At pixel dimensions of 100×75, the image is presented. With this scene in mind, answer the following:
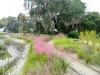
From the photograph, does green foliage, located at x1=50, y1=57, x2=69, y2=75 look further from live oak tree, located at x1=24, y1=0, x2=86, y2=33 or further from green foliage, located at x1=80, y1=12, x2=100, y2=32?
green foliage, located at x1=80, y1=12, x2=100, y2=32

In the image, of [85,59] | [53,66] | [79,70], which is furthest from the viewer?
[85,59]

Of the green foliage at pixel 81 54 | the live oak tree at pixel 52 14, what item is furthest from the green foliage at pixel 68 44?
the live oak tree at pixel 52 14

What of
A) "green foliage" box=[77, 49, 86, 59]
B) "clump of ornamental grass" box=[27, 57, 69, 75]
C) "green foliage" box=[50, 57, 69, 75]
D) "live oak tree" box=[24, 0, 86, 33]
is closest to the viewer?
"clump of ornamental grass" box=[27, 57, 69, 75]

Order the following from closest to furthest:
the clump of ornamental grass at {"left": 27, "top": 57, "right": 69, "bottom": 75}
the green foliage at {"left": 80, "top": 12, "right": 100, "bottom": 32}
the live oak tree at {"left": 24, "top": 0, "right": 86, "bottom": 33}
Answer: the clump of ornamental grass at {"left": 27, "top": 57, "right": 69, "bottom": 75} < the live oak tree at {"left": 24, "top": 0, "right": 86, "bottom": 33} < the green foliage at {"left": 80, "top": 12, "right": 100, "bottom": 32}

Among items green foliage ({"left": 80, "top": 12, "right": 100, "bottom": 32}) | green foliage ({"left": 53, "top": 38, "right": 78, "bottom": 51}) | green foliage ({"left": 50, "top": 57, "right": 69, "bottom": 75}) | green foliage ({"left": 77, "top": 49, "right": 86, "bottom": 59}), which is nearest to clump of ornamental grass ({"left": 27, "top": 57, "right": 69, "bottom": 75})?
green foliage ({"left": 50, "top": 57, "right": 69, "bottom": 75})

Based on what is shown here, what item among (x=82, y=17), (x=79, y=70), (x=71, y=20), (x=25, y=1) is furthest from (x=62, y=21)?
(x=79, y=70)

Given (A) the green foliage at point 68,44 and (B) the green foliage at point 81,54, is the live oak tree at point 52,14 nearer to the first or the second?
(A) the green foliage at point 68,44

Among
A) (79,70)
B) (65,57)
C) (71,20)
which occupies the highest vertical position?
(71,20)

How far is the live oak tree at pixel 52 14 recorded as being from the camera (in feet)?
85.4

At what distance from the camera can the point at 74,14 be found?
88.2 ft

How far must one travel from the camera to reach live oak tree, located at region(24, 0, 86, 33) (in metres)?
26.0

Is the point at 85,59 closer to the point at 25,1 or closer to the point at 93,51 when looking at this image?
the point at 93,51

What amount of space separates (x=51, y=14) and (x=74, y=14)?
11.5ft

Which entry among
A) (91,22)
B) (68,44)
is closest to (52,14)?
(91,22)
